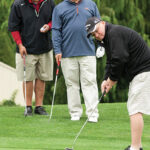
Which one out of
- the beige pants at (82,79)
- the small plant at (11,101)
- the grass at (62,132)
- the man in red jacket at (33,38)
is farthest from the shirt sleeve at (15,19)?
the small plant at (11,101)

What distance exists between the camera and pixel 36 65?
333 inches

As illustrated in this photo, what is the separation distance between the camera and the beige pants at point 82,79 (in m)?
7.68

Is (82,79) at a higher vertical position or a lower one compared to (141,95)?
lower

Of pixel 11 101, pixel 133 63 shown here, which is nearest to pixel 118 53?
pixel 133 63

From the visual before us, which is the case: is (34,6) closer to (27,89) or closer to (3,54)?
(27,89)

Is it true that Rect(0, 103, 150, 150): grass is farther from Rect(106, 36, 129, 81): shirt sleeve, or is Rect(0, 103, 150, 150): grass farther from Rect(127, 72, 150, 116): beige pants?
Rect(106, 36, 129, 81): shirt sleeve

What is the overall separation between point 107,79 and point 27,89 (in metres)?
2.56

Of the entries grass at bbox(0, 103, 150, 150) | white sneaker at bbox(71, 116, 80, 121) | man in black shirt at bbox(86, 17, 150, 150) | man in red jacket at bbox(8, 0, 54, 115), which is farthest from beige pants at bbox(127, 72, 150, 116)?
man in red jacket at bbox(8, 0, 54, 115)

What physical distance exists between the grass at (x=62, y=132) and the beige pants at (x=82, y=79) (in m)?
0.24

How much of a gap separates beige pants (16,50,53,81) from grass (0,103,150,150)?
61 cm

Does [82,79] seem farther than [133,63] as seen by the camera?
Yes

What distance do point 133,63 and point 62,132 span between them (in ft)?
5.59

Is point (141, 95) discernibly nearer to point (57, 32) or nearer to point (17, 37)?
point (57, 32)

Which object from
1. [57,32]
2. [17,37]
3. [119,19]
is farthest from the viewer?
[119,19]
